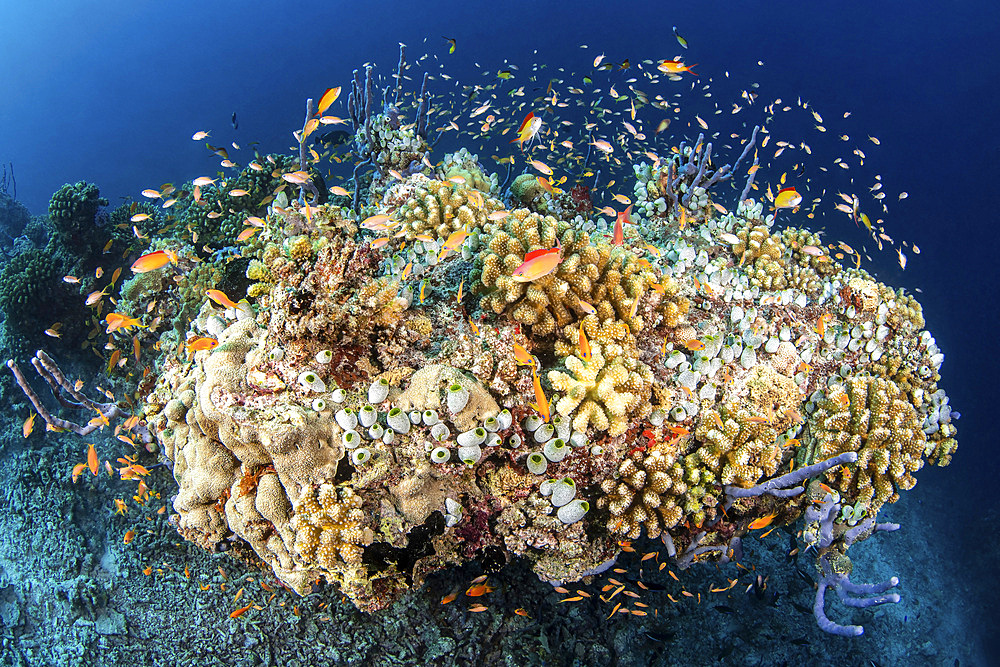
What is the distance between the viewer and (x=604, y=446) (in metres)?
3.37

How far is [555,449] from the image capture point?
10.3ft

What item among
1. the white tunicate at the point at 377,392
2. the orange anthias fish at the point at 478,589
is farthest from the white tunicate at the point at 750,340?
the orange anthias fish at the point at 478,589

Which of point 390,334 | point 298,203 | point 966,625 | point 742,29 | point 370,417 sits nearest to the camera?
point 370,417

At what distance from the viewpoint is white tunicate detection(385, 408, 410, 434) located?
2924 mm

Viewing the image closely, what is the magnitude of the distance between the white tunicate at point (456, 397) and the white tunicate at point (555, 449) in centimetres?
72

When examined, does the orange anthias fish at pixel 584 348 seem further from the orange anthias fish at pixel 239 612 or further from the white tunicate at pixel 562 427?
the orange anthias fish at pixel 239 612

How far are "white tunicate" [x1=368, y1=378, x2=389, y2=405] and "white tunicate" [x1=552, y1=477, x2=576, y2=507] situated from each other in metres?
1.37

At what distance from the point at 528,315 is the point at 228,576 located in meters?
4.53

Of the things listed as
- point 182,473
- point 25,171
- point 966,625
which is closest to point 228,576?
point 182,473

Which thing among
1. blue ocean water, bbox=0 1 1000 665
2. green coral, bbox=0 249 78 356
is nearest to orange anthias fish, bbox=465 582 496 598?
blue ocean water, bbox=0 1 1000 665

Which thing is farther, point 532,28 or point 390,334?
point 532,28

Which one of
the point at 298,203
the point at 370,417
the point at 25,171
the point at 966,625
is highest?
the point at 298,203

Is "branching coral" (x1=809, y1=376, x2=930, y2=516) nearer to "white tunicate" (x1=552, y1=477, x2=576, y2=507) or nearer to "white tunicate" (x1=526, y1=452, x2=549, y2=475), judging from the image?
"white tunicate" (x1=552, y1=477, x2=576, y2=507)

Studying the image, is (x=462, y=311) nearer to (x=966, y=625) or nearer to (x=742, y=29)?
(x=966, y=625)
